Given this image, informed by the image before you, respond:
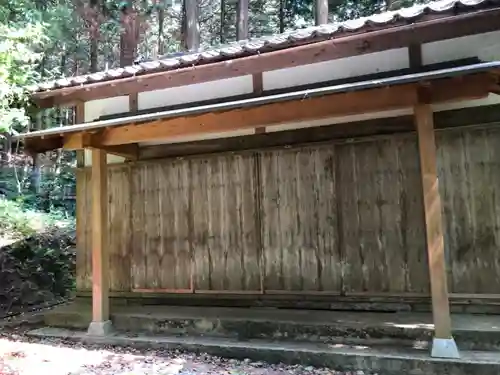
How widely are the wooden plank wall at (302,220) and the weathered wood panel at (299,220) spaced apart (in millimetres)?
14

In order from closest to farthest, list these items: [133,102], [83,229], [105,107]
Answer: [133,102], [105,107], [83,229]

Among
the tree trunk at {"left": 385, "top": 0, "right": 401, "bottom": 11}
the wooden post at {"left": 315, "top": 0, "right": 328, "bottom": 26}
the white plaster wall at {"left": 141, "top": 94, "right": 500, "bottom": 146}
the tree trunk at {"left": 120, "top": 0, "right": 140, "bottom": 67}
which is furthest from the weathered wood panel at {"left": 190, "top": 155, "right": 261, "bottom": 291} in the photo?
the tree trunk at {"left": 385, "top": 0, "right": 401, "bottom": 11}

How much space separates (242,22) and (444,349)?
11971mm

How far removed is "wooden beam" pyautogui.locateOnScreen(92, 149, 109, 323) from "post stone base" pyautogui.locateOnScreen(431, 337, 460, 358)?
399cm

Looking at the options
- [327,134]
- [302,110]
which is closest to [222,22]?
[327,134]

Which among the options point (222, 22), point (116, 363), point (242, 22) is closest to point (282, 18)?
point (222, 22)

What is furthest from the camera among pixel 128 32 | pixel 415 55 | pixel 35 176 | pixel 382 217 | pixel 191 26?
pixel 35 176

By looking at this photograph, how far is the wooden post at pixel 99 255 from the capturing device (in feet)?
18.8

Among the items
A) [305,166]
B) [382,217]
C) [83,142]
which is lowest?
[382,217]

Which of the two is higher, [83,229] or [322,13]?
[322,13]

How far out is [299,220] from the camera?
236 inches

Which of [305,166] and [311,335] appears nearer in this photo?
[311,335]

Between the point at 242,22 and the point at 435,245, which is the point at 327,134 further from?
the point at 242,22

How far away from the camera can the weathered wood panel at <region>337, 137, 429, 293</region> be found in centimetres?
541
